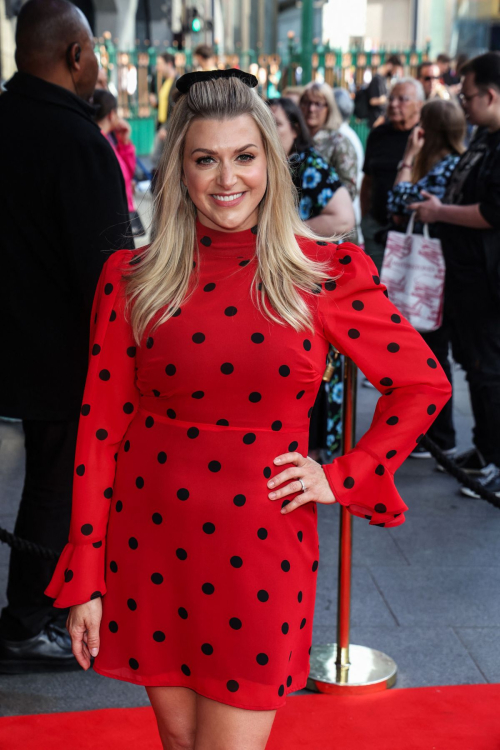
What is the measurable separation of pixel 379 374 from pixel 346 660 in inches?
62.6

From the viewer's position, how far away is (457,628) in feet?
11.9

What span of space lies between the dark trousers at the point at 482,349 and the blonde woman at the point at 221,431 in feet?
10.1

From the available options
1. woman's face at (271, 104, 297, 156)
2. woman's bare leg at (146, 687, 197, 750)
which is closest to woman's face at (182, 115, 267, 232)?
woman's bare leg at (146, 687, 197, 750)

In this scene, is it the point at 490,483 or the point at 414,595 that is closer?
the point at 414,595

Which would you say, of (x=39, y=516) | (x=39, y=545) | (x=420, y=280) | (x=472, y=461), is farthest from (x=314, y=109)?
(x=39, y=545)

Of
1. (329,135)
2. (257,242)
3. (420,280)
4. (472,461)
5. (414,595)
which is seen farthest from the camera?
(329,135)

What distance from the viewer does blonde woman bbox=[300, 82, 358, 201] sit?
5.82 m

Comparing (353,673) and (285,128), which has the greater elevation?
(285,128)

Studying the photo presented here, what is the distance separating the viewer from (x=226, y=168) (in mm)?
1954

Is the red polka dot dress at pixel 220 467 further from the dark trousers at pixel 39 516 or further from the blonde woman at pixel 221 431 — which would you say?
the dark trousers at pixel 39 516

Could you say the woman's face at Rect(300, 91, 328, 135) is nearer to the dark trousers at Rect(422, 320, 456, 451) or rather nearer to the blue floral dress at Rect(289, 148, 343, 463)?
the blue floral dress at Rect(289, 148, 343, 463)

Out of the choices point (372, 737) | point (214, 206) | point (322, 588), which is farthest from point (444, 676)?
point (214, 206)

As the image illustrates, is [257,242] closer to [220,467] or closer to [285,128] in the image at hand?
[220,467]

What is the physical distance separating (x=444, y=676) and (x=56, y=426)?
5.48ft
